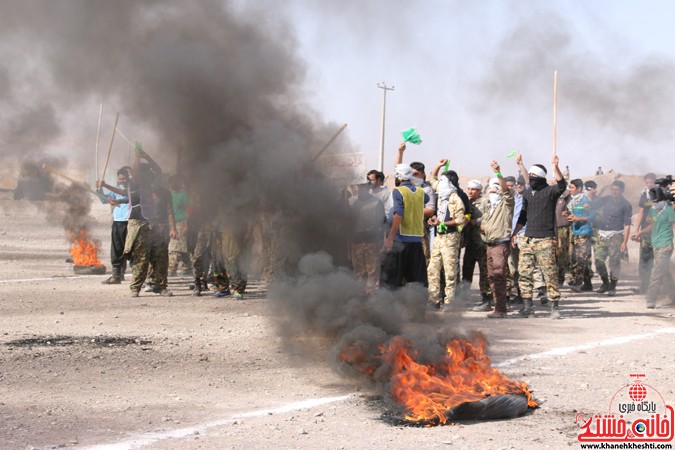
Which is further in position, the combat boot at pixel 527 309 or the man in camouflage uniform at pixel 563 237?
the man in camouflage uniform at pixel 563 237

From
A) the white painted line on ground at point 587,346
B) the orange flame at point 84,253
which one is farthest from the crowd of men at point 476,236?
the orange flame at point 84,253

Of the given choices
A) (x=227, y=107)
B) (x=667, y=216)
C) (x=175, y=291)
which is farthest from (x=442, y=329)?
(x=175, y=291)

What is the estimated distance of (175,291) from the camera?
1425 cm

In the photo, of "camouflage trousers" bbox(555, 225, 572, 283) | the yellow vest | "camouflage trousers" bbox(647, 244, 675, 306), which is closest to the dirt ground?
"camouflage trousers" bbox(647, 244, 675, 306)

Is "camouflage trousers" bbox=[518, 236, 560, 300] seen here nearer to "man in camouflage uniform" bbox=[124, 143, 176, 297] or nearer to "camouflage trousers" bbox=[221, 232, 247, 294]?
"camouflage trousers" bbox=[221, 232, 247, 294]

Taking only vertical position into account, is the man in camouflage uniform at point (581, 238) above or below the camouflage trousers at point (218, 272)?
above

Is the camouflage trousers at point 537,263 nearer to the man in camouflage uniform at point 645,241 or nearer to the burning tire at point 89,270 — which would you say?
the man in camouflage uniform at point 645,241

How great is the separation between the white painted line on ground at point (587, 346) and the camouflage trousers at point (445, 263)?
8.84 ft

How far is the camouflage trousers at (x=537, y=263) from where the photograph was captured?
11.1 meters

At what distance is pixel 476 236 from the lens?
12.5m

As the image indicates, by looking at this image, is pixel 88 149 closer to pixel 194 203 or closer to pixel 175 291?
pixel 194 203

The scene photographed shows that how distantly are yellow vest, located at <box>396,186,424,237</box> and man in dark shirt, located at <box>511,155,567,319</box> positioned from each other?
8.40 ft

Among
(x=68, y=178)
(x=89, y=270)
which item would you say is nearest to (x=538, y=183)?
→ (x=68, y=178)

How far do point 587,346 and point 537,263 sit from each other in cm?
286
